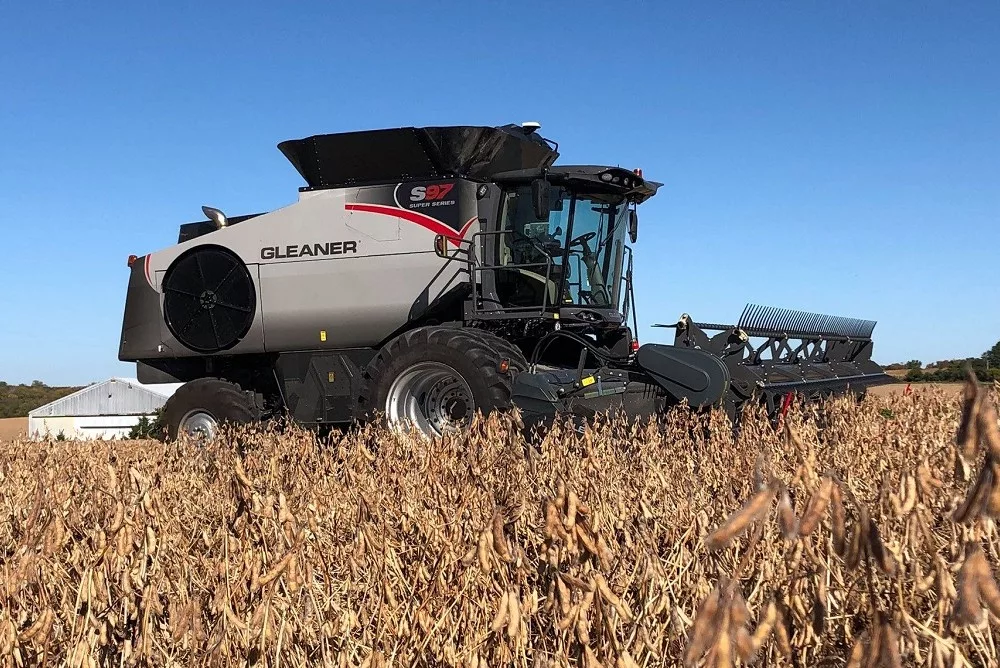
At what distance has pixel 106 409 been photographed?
61.7 ft

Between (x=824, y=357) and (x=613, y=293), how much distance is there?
7.37 feet

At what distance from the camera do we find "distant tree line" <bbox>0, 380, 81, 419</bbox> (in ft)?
113

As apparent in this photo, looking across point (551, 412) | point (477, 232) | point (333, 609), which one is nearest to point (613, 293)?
point (477, 232)

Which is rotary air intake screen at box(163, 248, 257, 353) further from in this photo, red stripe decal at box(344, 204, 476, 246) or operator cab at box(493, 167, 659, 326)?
operator cab at box(493, 167, 659, 326)

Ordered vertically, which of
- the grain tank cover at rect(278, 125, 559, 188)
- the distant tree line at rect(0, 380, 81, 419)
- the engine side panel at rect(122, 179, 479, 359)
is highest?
the grain tank cover at rect(278, 125, 559, 188)

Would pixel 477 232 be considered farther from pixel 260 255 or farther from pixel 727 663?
pixel 727 663

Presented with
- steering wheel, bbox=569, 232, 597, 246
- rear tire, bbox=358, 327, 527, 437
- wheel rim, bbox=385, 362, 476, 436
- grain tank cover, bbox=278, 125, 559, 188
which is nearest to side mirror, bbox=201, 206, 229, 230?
grain tank cover, bbox=278, 125, 559, 188

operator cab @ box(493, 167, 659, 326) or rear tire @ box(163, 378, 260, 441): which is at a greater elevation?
operator cab @ box(493, 167, 659, 326)

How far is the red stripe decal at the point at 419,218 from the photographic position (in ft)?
26.5

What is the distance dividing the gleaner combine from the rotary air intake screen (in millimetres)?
17

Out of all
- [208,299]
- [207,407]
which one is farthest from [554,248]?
[207,407]

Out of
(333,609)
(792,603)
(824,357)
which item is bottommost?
(333,609)

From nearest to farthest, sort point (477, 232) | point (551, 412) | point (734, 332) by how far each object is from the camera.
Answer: point (551, 412) < point (734, 332) < point (477, 232)

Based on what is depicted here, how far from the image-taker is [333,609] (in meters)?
2.14
